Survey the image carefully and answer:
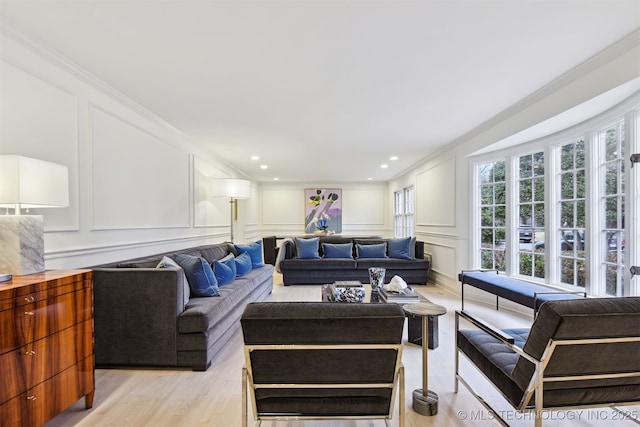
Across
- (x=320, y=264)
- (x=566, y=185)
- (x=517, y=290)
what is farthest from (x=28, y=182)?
(x=566, y=185)

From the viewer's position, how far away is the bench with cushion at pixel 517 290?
9.41 feet

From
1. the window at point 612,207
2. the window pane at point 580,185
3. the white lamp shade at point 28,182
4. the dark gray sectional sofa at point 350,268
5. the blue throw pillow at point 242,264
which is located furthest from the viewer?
the dark gray sectional sofa at point 350,268

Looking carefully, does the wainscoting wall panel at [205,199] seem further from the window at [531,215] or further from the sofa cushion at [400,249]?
the window at [531,215]

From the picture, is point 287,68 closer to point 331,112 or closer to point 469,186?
point 331,112

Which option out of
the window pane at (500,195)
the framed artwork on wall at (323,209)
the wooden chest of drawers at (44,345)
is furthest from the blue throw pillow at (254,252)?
the framed artwork on wall at (323,209)

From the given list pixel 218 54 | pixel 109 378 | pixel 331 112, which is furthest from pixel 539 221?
pixel 109 378

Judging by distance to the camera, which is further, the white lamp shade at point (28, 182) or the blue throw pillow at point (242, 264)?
the blue throw pillow at point (242, 264)

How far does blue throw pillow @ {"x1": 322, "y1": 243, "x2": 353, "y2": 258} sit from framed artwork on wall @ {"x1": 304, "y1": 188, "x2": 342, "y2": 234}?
127 inches

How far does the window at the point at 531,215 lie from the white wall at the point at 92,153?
4.40 m

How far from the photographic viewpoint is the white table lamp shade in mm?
1605

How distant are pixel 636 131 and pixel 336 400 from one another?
3039mm

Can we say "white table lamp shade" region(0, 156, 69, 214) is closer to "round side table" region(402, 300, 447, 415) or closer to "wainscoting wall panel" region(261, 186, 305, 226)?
"round side table" region(402, 300, 447, 415)

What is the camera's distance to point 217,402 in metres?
2.01

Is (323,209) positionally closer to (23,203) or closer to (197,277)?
(197,277)
